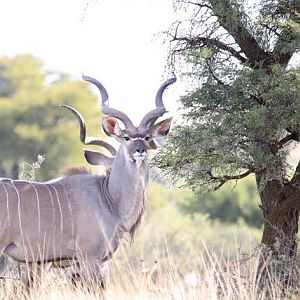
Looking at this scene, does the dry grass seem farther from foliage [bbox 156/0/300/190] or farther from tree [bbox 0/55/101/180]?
tree [bbox 0/55/101/180]

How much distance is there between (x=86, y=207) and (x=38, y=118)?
45.3ft

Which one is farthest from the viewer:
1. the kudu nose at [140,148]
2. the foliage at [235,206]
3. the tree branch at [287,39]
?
the foliage at [235,206]

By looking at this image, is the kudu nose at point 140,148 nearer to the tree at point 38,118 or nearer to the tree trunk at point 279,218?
the tree trunk at point 279,218

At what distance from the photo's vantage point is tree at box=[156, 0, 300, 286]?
219 inches

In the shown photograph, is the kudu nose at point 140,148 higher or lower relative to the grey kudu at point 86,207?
higher

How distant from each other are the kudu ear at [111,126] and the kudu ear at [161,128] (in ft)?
0.72

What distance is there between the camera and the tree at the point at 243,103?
18.2 feet

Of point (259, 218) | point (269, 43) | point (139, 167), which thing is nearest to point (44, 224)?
point (139, 167)

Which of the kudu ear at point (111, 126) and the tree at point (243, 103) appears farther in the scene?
the kudu ear at point (111, 126)

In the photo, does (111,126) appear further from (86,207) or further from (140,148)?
(86,207)

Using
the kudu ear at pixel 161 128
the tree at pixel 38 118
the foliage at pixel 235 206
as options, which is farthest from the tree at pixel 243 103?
the foliage at pixel 235 206

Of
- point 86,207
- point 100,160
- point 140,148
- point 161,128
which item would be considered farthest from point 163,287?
point 100,160

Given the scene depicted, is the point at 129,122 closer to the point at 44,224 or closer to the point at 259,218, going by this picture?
the point at 44,224

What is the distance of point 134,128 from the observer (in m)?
6.09
